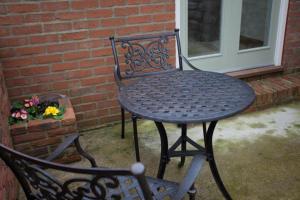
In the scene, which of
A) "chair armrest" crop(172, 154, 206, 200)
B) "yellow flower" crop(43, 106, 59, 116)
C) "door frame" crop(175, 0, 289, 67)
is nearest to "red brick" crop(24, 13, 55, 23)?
"yellow flower" crop(43, 106, 59, 116)

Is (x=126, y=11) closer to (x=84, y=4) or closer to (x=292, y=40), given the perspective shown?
(x=84, y=4)

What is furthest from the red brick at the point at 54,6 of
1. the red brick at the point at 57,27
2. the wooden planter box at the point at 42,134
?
the wooden planter box at the point at 42,134

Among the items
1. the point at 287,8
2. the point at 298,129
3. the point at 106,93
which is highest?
the point at 287,8

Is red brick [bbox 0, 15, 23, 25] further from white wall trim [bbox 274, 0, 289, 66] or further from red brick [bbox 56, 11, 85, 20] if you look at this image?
white wall trim [bbox 274, 0, 289, 66]

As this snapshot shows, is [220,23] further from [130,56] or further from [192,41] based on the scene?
[130,56]

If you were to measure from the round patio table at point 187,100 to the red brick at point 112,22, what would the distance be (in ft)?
2.57

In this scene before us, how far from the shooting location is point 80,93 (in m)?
2.82

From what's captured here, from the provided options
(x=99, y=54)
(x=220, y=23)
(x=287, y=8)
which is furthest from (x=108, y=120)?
(x=287, y=8)

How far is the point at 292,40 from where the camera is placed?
354 centimetres

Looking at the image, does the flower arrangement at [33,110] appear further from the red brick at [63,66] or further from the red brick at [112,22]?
the red brick at [112,22]

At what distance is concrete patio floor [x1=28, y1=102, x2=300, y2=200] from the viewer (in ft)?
7.00

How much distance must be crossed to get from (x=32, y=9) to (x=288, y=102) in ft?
8.89

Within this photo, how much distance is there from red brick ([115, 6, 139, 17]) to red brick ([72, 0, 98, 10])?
0.65ft

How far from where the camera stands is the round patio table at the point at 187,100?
1.62m
